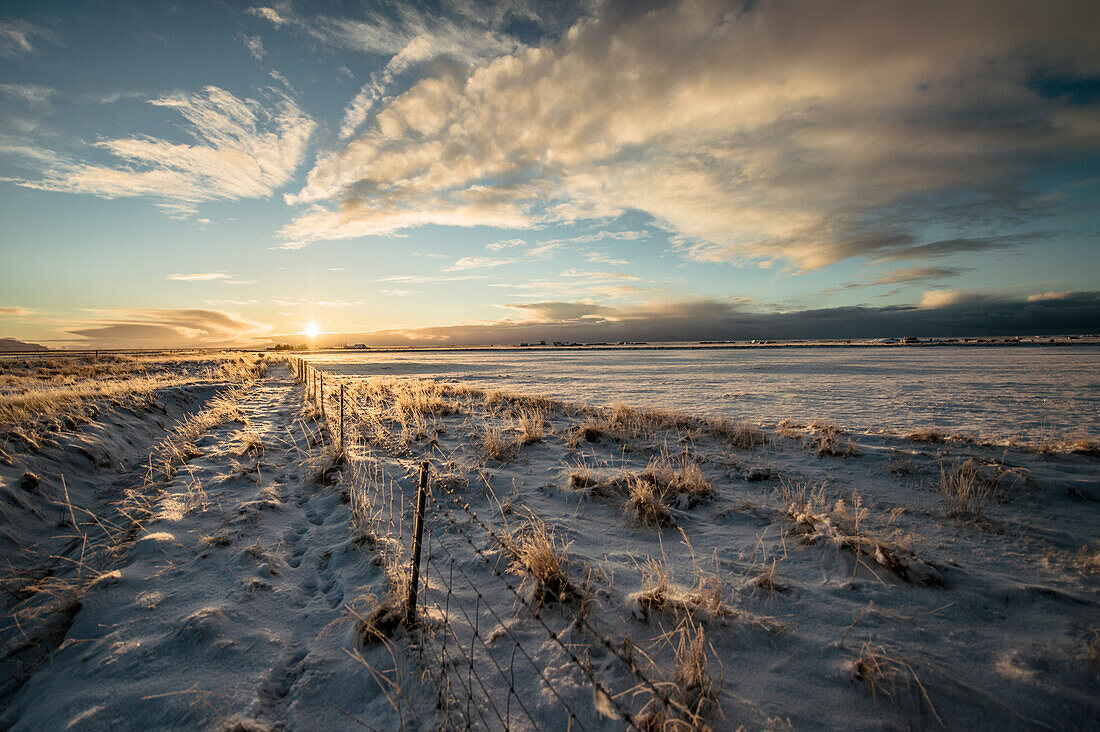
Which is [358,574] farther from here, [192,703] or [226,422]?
[226,422]

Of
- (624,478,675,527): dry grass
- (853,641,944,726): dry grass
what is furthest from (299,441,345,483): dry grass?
(853,641,944,726): dry grass

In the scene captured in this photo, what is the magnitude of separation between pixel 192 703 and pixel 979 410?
59.4 ft

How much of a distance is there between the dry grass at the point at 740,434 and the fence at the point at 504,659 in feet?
19.8

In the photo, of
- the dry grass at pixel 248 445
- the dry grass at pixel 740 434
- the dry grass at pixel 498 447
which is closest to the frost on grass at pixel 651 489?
the dry grass at pixel 498 447

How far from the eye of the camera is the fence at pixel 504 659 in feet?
8.50

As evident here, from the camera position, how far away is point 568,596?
3646 millimetres

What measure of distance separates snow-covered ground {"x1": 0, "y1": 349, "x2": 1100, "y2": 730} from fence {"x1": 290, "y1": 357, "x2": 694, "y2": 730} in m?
0.02

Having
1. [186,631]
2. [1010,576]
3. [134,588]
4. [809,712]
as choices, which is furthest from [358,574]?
[1010,576]

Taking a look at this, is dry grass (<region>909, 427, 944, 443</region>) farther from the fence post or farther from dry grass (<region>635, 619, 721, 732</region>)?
the fence post

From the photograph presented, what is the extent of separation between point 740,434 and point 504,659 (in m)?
7.29

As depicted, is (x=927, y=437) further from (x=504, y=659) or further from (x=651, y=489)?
(x=504, y=659)

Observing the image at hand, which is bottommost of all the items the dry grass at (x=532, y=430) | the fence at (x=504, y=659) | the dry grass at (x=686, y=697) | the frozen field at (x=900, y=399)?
the frozen field at (x=900, y=399)

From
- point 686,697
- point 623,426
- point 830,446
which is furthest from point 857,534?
point 623,426

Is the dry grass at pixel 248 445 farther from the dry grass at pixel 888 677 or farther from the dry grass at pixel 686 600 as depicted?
the dry grass at pixel 888 677
